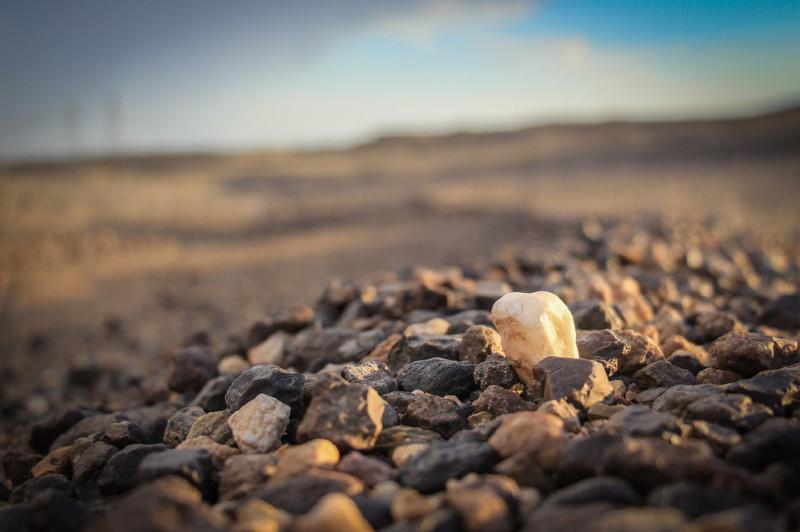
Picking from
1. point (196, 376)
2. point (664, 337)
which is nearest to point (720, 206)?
point (664, 337)

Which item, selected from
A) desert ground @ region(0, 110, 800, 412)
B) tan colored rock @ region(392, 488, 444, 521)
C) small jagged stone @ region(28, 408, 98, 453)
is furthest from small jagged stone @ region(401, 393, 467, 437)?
desert ground @ region(0, 110, 800, 412)

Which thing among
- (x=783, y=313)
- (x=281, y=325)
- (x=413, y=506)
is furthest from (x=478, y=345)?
(x=783, y=313)

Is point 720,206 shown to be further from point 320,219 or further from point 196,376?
point 196,376

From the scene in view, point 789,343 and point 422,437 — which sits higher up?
point 789,343

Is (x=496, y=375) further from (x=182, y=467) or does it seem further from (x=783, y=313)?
(x=783, y=313)

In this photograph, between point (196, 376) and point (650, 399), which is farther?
point (196, 376)

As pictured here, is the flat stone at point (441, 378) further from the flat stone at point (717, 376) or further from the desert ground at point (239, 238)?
the desert ground at point (239, 238)
